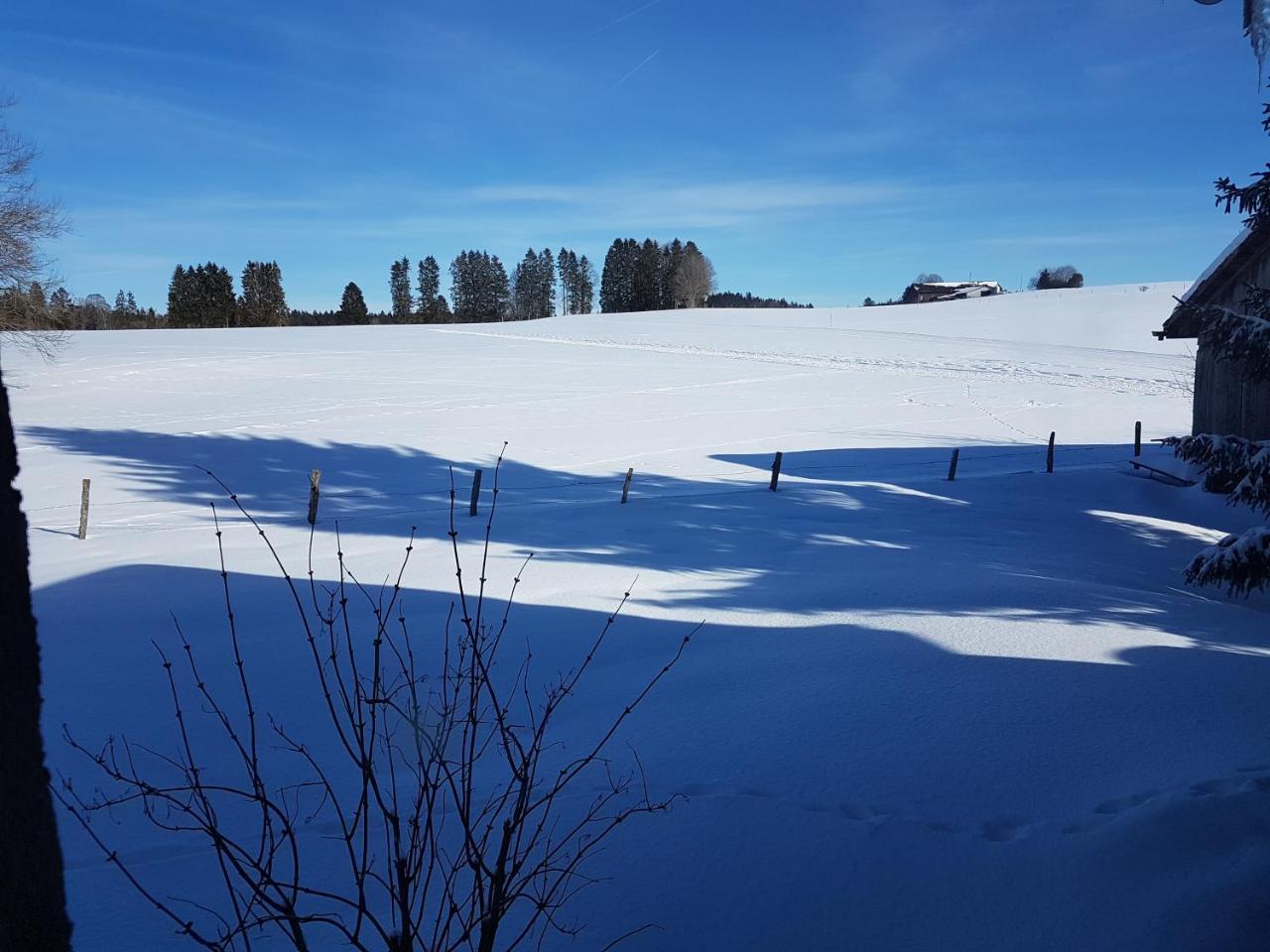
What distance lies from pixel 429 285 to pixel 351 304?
12232mm

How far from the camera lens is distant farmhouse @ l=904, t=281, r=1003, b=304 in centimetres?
9486

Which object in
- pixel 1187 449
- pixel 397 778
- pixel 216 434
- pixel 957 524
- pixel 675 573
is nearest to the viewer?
pixel 397 778

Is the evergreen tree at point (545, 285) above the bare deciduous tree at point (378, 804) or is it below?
above

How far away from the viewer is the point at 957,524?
13.8 meters

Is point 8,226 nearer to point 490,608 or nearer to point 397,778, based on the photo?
point 490,608

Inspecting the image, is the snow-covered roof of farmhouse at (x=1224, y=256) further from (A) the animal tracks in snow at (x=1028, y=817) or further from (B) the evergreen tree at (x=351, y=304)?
(B) the evergreen tree at (x=351, y=304)

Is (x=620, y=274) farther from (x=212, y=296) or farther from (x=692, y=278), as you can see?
(x=212, y=296)

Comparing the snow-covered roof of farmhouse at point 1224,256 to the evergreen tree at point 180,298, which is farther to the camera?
the evergreen tree at point 180,298

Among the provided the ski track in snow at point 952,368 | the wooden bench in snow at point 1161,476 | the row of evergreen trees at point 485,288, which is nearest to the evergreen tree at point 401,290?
the row of evergreen trees at point 485,288

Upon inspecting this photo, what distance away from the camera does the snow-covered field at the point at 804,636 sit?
11.5ft

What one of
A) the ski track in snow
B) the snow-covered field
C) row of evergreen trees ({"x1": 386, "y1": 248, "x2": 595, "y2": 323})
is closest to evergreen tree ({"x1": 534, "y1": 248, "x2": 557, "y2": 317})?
row of evergreen trees ({"x1": 386, "y1": 248, "x2": 595, "y2": 323})

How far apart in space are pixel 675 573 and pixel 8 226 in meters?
19.6

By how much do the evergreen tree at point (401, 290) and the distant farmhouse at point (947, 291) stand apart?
58.0 meters

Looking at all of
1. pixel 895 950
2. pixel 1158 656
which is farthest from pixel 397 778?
pixel 1158 656
